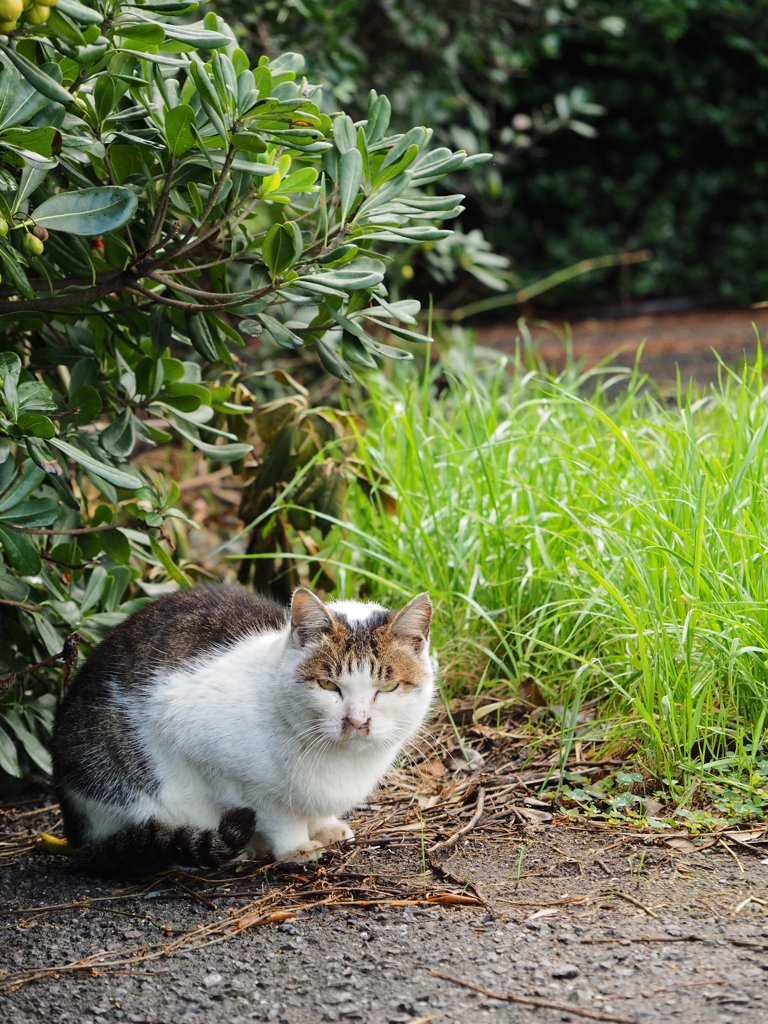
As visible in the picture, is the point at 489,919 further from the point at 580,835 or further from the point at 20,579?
the point at 20,579

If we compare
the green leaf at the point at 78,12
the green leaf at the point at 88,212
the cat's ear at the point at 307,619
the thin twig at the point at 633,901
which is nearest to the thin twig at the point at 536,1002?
the thin twig at the point at 633,901

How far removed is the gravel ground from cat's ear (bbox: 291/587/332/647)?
0.52 m

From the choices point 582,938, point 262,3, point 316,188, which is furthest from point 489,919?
point 262,3

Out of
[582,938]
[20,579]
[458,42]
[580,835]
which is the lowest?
[580,835]

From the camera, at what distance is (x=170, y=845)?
8.13ft

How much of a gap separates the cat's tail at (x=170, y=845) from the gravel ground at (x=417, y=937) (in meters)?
0.05

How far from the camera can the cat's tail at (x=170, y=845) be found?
2.47m

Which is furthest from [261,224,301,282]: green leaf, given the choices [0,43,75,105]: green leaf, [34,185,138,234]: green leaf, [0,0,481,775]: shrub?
[0,43,75,105]: green leaf

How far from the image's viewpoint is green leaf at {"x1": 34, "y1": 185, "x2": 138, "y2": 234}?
216 cm

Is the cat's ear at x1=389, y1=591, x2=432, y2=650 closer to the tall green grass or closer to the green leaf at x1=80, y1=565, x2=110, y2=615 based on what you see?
the tall green grass

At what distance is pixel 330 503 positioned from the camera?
355 centimetres

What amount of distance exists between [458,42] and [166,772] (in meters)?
4.11

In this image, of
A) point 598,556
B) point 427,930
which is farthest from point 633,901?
point 598,556

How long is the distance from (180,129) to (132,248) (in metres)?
0.42
